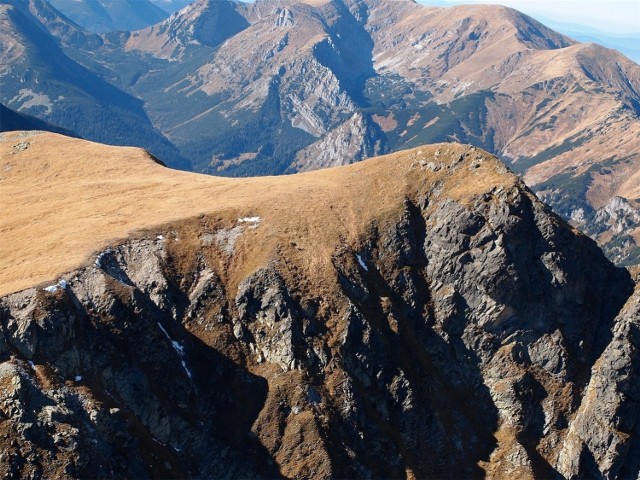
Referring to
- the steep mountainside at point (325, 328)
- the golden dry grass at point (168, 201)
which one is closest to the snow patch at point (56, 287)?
the steep mountainside at point (325, 328)

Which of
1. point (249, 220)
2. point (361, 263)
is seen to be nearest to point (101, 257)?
point (249, 220)

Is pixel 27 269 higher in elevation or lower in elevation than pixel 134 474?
higher

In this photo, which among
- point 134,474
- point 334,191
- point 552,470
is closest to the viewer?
point 134,474

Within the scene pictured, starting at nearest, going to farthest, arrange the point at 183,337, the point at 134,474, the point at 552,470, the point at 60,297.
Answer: the point at 134,474
the point at 60,297
the point at 183,337
the point at 552,470

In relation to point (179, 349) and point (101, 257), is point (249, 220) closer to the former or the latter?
point (101, 257)

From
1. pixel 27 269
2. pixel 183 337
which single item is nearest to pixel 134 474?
pixel 183 337

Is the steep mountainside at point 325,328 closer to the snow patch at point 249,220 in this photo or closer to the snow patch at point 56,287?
the snow patch at point 56,287

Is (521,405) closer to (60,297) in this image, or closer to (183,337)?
(183,337)
